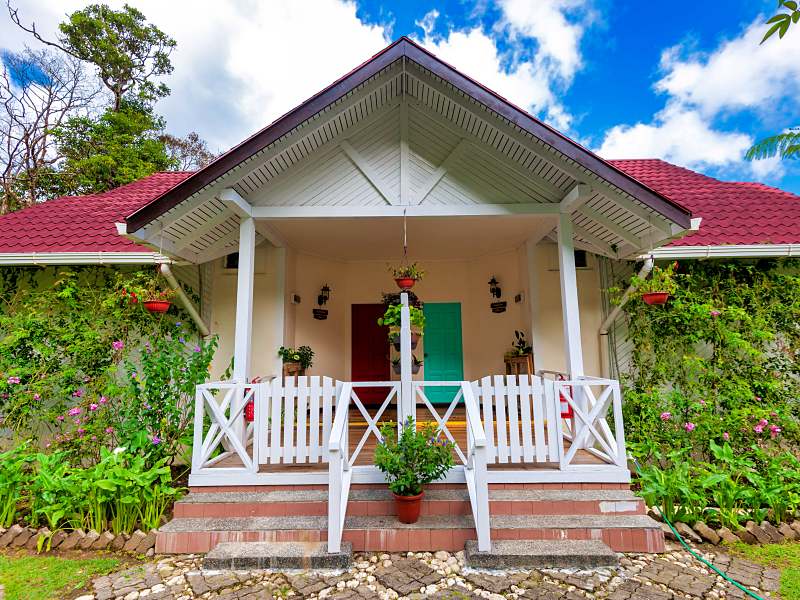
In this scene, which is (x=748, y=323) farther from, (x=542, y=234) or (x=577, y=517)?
(x=577, y=517)

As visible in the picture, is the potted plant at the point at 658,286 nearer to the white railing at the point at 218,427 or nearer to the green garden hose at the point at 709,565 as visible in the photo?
the green garden hose at the point at 709,565

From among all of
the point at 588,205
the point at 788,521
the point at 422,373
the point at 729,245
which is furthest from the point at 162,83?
the point at 788,521

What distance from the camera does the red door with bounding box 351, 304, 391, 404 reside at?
7102 millimetres

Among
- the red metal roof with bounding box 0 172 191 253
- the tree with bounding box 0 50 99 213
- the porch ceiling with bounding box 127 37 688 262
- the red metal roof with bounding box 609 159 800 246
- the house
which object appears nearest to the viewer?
the house

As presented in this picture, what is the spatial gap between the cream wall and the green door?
131 mm

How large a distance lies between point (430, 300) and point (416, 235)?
1739mm

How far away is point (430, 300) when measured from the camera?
7.15 m

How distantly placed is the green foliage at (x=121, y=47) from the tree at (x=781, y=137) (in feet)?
65.9

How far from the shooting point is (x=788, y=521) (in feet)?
12.1

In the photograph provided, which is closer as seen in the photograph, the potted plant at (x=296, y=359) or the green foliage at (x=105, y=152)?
the potted plant at (x=296, y=359)

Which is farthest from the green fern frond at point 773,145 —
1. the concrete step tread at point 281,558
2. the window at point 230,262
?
the window at point 230,262

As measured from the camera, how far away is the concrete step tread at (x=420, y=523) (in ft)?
10.5

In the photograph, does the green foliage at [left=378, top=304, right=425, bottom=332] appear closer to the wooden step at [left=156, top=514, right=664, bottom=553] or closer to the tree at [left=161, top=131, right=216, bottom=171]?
the wooden step at [left=156, top=514, right=664, bottom=553]

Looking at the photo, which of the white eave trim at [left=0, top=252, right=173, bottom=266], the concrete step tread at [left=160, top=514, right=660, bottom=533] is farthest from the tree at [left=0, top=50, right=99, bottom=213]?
the concrete step tread at [left=160, top=514, right=660, bottom=533]
